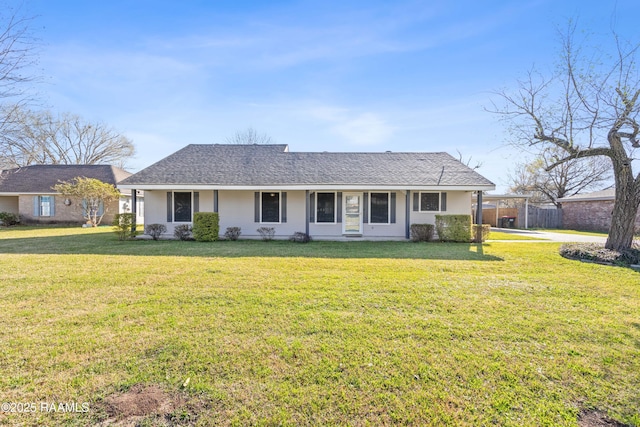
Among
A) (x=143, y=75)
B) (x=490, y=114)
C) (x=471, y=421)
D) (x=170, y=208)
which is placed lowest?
(x=471, y=421)

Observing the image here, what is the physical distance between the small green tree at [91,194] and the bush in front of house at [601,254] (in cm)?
→ 2328

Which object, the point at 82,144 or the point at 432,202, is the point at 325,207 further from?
the point at 82,144

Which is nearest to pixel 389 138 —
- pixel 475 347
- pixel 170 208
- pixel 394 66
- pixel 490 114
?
pixel 394 66

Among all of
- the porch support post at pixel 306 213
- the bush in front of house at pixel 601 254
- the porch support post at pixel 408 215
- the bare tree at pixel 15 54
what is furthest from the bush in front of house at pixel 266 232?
the bush in front of house at pixel 601 254

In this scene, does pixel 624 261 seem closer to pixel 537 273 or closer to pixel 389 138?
pixel 537 273

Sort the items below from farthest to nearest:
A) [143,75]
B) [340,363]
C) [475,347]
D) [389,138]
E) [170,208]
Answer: [389,138] → [170,208] → [143,75] → [475,347] → [340,363]

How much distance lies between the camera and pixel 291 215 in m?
13.2

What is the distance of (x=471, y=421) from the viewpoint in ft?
7.14

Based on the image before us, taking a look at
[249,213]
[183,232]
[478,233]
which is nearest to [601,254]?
[478,233]

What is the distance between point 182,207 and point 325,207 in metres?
6.48

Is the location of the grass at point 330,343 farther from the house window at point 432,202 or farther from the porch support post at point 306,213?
the house window at point 432,202

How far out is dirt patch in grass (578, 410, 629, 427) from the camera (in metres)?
2.20

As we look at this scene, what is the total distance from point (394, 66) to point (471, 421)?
12.6 meters

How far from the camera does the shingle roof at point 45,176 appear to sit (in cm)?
2091
